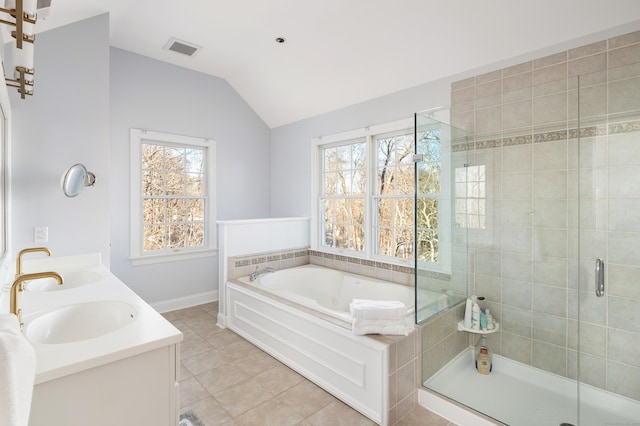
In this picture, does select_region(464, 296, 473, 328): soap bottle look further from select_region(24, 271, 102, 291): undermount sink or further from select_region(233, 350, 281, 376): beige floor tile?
select_region(24, 271, 102, 291): undermount sink

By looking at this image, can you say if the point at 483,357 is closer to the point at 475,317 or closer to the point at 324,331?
the point at 475,317

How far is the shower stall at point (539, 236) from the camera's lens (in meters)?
1.96

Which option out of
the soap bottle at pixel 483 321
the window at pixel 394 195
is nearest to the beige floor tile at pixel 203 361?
the window at pixel 394 195

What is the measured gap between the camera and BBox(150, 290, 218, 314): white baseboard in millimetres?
3750

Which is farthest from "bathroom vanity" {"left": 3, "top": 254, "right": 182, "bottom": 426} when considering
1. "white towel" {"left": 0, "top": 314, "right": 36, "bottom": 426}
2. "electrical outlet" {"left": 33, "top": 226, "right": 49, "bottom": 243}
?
"electrical outlet" {"left": 33, "top": 226, "right": 49, "bottom": 243}

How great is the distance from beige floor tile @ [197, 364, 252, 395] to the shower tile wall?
2031 mm

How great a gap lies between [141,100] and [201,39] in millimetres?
998

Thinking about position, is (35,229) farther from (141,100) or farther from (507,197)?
(507,197)

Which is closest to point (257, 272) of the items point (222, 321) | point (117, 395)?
point (222, 321)

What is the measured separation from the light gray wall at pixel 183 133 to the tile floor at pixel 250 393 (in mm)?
1082

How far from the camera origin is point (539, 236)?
2.29 m

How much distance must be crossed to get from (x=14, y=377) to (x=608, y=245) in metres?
2.77

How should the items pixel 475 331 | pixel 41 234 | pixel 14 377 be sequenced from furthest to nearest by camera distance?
pixel 475 331
pixel 41 234
pixel 14 377

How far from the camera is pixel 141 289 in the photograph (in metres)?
3.62
